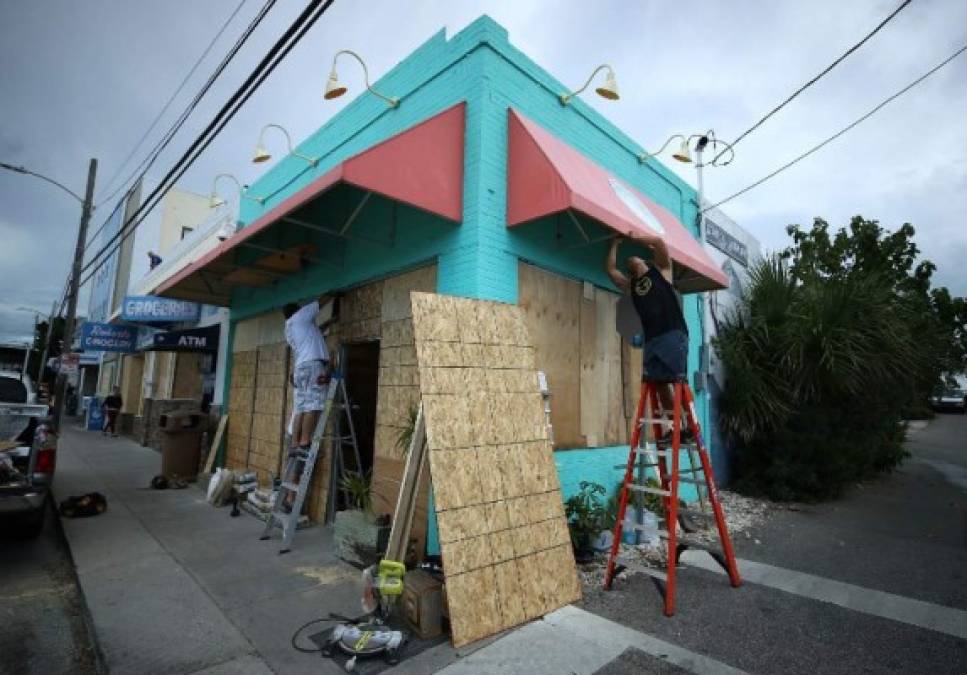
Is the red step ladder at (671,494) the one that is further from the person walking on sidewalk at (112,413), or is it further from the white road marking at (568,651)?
the person walking on sidewalk at (112,413)

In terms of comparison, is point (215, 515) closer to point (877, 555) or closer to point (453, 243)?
point (453, 243)

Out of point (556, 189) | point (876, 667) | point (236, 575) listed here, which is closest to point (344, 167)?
point (556, 189)

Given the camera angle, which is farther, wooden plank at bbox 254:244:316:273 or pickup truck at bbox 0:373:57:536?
wooden plank at bbox 254:244:316:273

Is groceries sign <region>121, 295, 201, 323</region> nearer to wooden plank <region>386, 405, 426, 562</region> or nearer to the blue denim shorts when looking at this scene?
wooden plank <region>386, 405, 426, 562</region>

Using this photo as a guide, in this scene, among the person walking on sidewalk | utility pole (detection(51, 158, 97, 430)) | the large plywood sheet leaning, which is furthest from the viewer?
the person walking on sidewalk

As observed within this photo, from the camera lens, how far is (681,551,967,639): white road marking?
147 inches

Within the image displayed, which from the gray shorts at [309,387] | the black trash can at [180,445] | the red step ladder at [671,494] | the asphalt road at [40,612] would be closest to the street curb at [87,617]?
the asphalt road at [40,612]

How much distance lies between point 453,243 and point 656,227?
9.15ft

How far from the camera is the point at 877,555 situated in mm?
5391

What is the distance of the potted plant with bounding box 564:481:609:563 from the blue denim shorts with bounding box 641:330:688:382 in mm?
1615

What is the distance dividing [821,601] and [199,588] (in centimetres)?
536

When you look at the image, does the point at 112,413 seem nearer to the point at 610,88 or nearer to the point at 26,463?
the point at 26,463

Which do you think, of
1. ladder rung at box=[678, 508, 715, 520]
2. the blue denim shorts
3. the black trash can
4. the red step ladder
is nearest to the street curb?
the black trash can

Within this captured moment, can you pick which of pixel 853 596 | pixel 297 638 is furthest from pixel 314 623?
pixel 853 596
